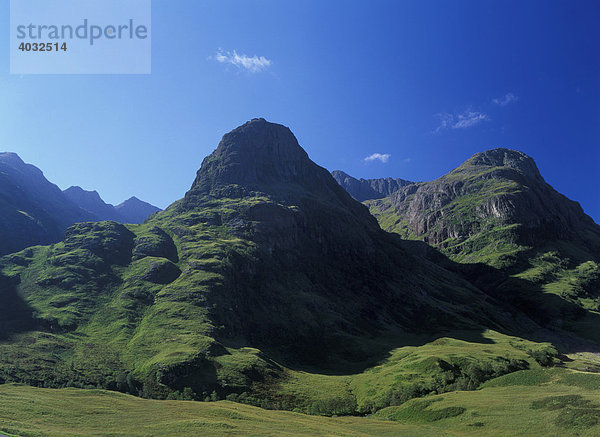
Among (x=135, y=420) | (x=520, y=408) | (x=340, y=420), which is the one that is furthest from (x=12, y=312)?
(x=520, y=408)

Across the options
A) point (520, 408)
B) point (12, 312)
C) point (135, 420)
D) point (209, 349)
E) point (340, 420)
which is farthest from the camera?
point (12, 312)

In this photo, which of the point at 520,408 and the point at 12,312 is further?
the point at 12,312

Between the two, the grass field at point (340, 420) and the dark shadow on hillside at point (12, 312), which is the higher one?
the dark shadow on hillside at point (12, 312)

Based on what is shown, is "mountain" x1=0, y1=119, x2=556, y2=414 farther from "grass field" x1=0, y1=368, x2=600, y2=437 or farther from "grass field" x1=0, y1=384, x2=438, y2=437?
"grass field" x1=0, y1=384, x2=438, y2=437

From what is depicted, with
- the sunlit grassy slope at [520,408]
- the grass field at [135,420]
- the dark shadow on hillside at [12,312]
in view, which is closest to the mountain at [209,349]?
the dark shadow on hillside at [12,312]

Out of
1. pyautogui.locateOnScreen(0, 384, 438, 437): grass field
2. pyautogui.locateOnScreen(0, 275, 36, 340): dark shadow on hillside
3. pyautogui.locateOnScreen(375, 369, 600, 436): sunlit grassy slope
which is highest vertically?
pyautogui.locateOnScreen(0, 275, 36, 340): dark shadow on hillside

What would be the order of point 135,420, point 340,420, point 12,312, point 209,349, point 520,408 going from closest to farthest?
point 135,420, point 520,408, point 340,420, point 209,349, point 12,312

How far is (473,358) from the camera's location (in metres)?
140

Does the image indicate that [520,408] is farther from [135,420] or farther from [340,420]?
[135,420]

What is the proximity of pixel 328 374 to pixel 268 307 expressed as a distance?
5819 centimetres

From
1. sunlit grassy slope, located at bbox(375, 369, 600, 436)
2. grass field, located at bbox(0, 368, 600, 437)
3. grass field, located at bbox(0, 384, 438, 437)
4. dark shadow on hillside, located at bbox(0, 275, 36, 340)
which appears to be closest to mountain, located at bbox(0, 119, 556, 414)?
dark shadow on hillside, located at bbox(0, 275, 36, 340)

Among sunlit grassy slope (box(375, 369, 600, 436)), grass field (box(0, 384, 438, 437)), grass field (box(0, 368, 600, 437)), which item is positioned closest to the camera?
grass field (box(0, 384, 438, 437))

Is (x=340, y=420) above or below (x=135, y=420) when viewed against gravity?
below

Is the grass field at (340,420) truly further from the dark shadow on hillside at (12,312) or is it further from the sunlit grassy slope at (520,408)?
the dark shadow on hillside at (12,312)
